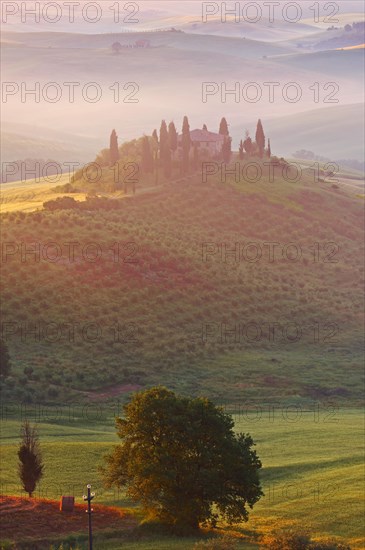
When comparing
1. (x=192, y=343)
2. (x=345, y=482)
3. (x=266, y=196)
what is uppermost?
(x=266, y=196)

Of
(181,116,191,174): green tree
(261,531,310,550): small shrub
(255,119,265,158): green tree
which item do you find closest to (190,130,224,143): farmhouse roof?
(255,119,265,158): green tree

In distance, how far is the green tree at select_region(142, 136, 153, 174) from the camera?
479 feet

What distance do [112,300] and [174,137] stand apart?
173 ft

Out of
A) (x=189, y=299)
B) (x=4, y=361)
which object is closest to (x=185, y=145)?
(x=189, y=299)

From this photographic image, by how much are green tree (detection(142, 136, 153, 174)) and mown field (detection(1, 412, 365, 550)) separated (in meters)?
75.9

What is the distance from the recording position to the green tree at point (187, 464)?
43.7 meters

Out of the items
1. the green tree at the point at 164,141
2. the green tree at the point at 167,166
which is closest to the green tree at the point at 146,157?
the green tree at the point at 164,141

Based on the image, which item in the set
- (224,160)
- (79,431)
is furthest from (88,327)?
(224,160)

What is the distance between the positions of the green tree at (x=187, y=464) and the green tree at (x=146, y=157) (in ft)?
339

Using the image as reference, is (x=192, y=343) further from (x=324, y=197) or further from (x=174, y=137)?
(x=324, y=197)

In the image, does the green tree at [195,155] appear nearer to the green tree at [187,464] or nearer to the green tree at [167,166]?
the green tree at [167,166]

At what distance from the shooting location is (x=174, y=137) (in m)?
153

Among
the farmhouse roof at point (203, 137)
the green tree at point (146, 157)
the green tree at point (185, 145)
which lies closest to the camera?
the green tree at point (146, 157)

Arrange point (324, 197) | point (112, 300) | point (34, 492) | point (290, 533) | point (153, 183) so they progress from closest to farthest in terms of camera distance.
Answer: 1. point (290, 533)
2. point (34, 492)
3. point (112, 300)
4. point (153, 183)
5. point (324, 197)
